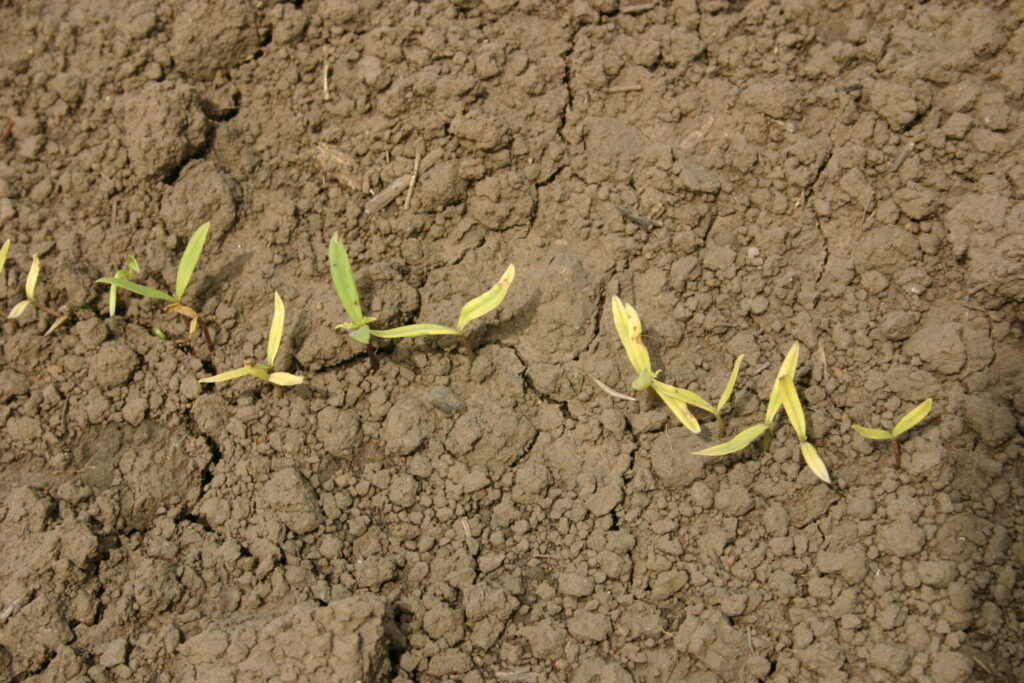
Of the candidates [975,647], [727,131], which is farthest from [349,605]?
[727,131]

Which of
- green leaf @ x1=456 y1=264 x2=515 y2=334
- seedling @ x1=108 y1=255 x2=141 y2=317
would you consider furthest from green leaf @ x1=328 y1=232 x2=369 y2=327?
seedling @ x1=108 y1=255 x2=141 y2=317

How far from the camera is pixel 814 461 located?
2.52 meters

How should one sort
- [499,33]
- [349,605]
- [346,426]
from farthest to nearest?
[499,33] < [346,426] < [349,605]

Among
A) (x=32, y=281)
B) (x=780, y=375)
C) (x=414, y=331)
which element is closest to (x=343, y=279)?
(x=414, y=331)

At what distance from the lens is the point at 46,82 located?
316cm

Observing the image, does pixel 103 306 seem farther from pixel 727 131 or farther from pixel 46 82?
pixel 727 131

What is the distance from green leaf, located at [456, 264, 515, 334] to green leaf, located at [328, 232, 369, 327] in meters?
0.31

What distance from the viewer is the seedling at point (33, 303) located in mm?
2818

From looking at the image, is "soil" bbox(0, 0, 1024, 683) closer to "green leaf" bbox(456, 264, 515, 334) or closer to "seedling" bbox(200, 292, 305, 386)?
"seedling" bbox(200, 292, 305, 386)

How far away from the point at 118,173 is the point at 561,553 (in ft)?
6.54

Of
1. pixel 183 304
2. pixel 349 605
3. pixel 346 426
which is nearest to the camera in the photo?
pixel 349 605

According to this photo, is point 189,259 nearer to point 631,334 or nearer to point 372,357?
point 372,357

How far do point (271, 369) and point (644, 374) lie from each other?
46.0 inches

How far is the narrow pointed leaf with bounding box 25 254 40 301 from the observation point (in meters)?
2.83
